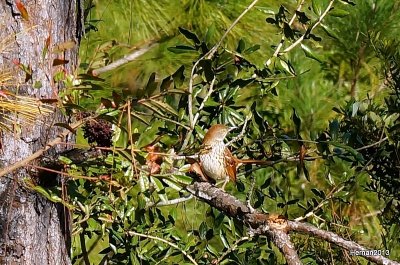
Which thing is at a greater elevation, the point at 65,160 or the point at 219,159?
the point at 65,160

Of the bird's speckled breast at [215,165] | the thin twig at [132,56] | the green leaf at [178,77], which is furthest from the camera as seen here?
the thin twig at [132,56]

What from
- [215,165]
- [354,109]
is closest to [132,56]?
[215,165]

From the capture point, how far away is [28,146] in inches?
40.4

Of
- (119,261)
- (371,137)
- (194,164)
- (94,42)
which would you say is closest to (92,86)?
(194,164)

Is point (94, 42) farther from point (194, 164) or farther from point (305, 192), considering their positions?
point (194, 164)

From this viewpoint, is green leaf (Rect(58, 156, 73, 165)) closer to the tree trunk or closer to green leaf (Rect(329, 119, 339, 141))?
the tree trunk

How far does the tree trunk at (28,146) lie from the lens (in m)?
1.01

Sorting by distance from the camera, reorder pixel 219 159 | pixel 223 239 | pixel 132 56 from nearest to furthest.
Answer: pixel 223 239
pixel 219 159
pixel 132 56

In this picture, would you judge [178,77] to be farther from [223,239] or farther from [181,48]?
[223,239]

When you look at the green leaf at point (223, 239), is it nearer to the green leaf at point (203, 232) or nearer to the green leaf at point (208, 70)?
the green leaf at point (203, 232)

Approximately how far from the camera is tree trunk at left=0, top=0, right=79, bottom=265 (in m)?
1.01

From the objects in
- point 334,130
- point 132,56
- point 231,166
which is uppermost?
point 334,130

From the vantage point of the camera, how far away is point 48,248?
106 cm

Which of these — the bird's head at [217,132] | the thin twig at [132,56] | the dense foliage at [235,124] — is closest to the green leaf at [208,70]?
the dense foliage at [235,124]
